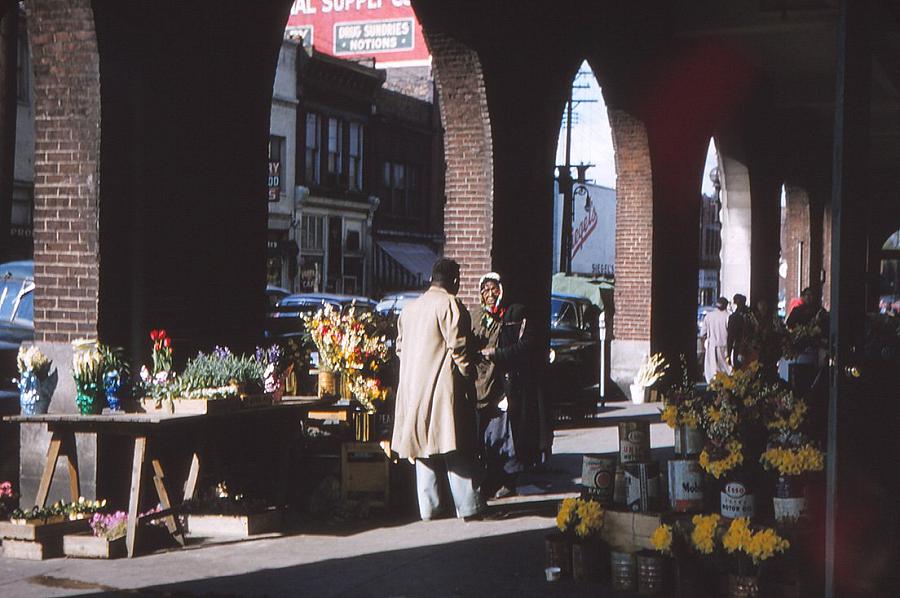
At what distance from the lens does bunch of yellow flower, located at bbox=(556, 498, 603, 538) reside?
22.8ft

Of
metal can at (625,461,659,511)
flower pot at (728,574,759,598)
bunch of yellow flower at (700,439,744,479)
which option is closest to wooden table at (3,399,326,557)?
metal can at (625,461,659,511)

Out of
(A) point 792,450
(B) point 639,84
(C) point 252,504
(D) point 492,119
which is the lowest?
(C) point 252,504

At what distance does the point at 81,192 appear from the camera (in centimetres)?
847

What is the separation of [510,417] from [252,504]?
280 centimetres

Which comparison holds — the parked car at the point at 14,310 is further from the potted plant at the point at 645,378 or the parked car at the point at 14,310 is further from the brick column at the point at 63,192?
the potted plant at the point at 645,378

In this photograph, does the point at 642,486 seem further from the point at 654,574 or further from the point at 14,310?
the point at 14,310

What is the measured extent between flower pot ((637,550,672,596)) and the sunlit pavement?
0.26 meters

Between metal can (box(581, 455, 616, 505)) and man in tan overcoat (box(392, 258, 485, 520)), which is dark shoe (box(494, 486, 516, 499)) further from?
metal can (box(581, 455, 616, 505))

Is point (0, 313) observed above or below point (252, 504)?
above

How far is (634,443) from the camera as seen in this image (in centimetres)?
732

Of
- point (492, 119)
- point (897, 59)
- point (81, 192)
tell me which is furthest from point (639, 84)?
point (81, 192)

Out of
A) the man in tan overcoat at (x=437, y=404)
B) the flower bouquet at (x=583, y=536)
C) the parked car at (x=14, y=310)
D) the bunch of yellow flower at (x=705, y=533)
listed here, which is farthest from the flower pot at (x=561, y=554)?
the parked car at (x=14, y=310)

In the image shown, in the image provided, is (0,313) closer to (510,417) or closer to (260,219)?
(260,219)

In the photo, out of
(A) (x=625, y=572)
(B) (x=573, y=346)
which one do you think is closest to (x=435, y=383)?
(A) (x=625, y=572)
